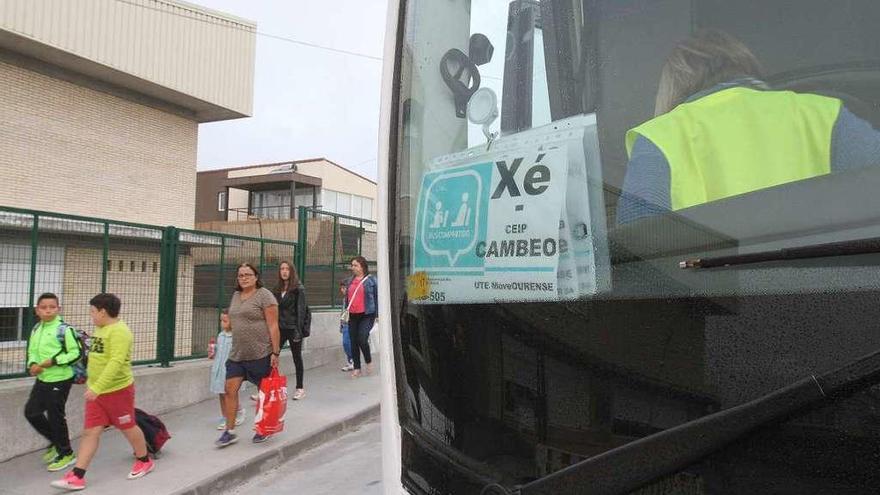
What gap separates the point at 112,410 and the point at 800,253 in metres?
5.24

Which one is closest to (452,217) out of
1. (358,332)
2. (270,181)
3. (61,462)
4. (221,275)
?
(61,462)

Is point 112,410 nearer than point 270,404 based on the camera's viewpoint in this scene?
Yes

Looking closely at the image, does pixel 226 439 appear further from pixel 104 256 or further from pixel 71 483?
pixel 104 256

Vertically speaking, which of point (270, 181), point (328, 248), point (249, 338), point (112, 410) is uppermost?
point (270, 181)

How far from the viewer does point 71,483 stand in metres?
4.95

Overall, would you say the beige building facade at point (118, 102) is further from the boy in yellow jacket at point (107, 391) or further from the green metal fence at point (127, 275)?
the boy in yellow jacket at point (107, 391)

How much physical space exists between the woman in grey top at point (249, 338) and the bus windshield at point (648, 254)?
448 cm

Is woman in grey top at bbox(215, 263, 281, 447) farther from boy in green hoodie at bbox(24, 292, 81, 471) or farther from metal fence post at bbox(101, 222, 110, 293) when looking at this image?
metal fence post at bbox(101, 222, 110, 293)

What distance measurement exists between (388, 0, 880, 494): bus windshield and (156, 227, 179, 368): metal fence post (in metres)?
6.89

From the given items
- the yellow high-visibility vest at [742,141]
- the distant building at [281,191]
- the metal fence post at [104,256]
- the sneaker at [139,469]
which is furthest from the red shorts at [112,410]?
the distant building at [281,191]

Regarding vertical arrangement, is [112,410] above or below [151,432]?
above

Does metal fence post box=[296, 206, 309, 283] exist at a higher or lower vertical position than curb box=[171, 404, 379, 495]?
higher

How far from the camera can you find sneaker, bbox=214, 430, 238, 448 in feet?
20.0

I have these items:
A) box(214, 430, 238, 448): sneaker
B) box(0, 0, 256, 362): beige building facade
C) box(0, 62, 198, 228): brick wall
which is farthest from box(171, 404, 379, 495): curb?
box(0, 62, 198, 228): brick wall
